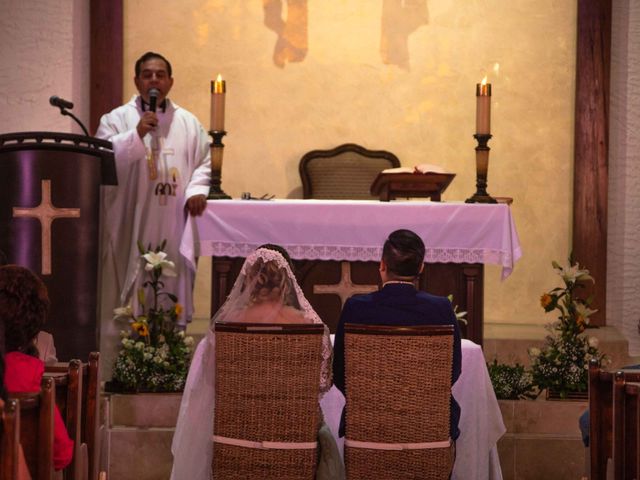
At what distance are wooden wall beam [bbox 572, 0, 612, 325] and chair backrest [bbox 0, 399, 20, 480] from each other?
6.79m

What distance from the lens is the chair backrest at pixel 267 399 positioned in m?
4.02

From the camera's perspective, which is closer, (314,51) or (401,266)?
(401,266)

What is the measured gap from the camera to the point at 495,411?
4.85 m

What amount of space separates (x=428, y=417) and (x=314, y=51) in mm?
5704

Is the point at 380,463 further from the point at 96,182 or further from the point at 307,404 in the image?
the point at 96,182

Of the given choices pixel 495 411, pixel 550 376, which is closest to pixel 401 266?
pixel 495 411

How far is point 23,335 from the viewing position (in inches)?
134

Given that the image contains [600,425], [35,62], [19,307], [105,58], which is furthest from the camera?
[105,58]

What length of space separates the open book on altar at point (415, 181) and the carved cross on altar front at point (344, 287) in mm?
571

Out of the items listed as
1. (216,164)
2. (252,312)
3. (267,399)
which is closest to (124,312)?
(216,164)

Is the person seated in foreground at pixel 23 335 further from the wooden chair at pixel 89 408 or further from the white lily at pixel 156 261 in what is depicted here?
the white lily at pixel 156 261

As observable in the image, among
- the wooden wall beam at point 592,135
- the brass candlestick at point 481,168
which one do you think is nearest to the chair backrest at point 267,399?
the brass candlestick at point 481,168

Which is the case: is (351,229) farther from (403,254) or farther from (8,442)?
(8,442)

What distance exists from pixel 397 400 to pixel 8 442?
1729 millimetres
